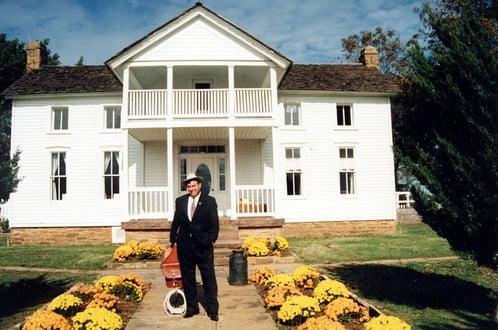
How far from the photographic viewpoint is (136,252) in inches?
460

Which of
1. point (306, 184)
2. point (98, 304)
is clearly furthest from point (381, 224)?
point (98, 304)

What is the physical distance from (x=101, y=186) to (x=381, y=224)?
43.3 feet

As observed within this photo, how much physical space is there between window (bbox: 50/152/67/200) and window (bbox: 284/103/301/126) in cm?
1056

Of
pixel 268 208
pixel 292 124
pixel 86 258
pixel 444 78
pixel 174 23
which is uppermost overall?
pixel 174 23

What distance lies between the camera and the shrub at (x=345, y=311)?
6125mm

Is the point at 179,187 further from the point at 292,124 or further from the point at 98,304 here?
the point at 98,304

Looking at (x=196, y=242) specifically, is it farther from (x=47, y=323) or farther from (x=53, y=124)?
(x=53, y=124)

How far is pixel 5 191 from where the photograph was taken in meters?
7.48

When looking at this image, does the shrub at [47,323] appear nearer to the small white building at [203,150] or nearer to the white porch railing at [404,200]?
the small white building at [203,150]

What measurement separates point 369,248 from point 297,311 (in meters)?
9.38

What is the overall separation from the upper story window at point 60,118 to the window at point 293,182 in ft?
35.2

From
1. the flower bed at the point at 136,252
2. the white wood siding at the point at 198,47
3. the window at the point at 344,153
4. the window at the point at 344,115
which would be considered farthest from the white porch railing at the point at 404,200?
the flower bed at the point at 136,252

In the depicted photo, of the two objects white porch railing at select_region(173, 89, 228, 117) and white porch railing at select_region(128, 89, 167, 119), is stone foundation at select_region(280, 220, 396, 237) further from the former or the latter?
white porch railing at select_region(128, 89, 167, 119)

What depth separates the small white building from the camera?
1764cm
